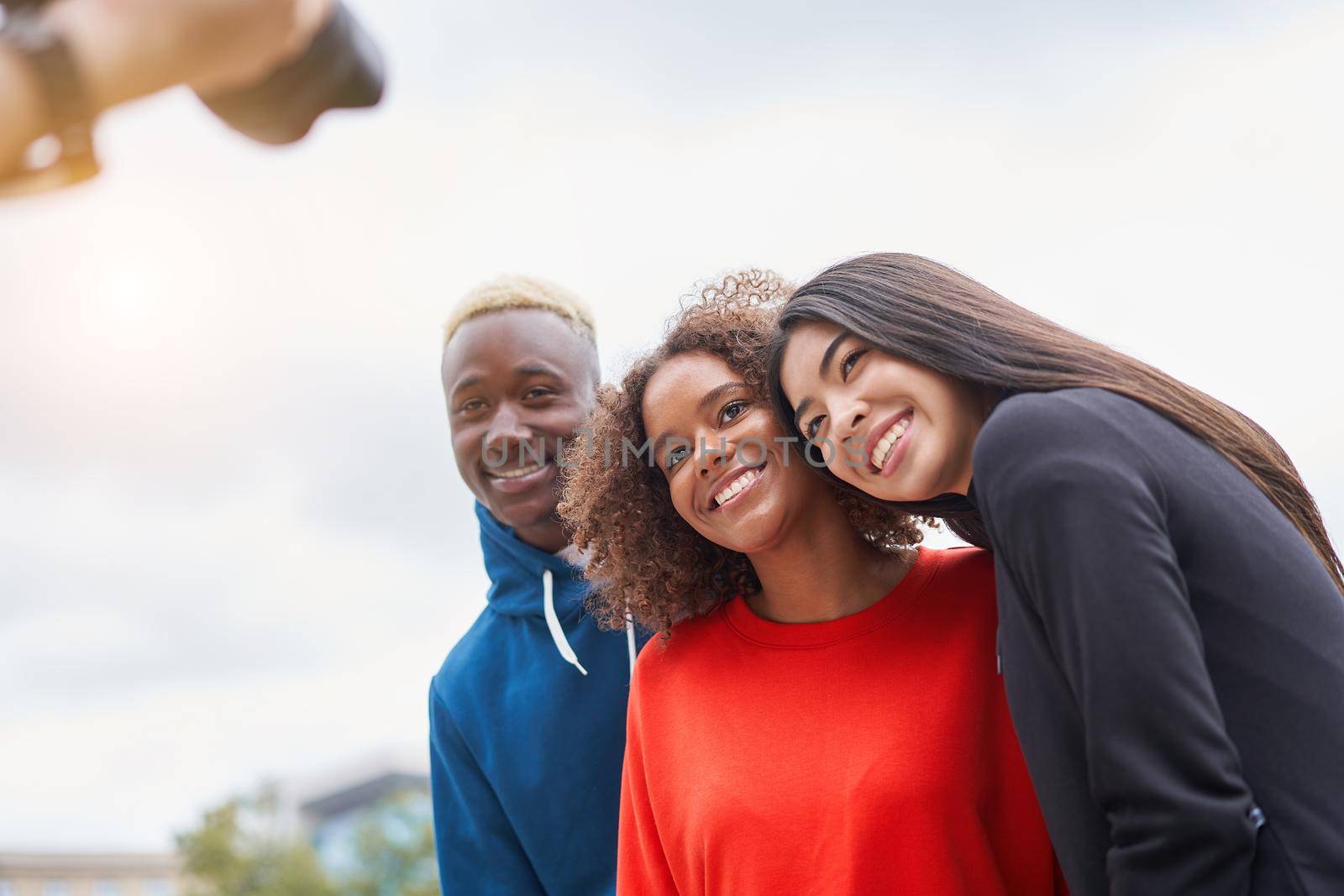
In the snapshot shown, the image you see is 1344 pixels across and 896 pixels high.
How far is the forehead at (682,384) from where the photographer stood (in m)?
3.05

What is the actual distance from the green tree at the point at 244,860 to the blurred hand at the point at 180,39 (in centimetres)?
2911

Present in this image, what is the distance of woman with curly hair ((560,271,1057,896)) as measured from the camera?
2.61 metres

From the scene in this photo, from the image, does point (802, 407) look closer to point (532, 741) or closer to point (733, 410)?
point (733, 410)

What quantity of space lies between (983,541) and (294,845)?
29134mm

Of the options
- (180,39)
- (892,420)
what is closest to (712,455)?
(892,420)

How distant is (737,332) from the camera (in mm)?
3098

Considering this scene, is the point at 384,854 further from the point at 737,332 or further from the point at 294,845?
the point at 737,332

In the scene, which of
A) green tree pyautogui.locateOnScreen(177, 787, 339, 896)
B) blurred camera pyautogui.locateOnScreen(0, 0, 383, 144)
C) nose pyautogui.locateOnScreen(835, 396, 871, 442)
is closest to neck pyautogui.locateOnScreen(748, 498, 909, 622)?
nose pyautogui.locateOnScreen(835, 396, 871, 442)

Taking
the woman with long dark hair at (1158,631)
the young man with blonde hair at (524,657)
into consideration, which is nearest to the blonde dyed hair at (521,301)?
the young man with blonde hair at (524,657)

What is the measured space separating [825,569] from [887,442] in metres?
0.62

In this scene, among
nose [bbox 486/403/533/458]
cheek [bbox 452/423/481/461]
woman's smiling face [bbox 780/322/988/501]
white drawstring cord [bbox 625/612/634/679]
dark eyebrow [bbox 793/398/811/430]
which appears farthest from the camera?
cheek [bbox 452/423/481/461]

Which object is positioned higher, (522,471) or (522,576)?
(522,471)

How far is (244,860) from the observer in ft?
91.9

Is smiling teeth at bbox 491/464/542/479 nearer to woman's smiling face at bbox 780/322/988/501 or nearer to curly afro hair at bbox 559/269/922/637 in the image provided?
curly afro hair at bbox 559/269/922/637
